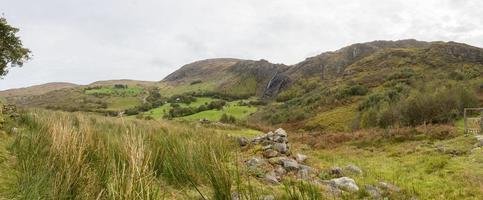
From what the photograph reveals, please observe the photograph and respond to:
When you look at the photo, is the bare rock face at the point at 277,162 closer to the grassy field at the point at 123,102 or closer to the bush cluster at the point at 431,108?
the bush cluster at the point at 431,108

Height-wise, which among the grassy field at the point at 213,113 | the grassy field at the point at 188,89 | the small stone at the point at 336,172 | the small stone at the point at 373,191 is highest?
the grassy field at the point at 188,89

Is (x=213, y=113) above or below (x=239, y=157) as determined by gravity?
below

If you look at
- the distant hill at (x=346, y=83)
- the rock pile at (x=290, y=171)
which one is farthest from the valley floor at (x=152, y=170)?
the distant hill at (x=346, y=83)

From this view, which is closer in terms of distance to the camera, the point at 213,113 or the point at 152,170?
the point at 152,170

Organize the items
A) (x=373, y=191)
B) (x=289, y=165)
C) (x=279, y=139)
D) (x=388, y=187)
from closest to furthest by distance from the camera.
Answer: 1. (x=373, y=191)
2. (x=388, y=187)
3. (x=289, y=165)
4. (x=279, y=139)

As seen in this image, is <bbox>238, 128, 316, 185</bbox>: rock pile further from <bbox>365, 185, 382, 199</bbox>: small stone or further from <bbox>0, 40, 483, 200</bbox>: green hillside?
<bbox>365, 185, 382, 199</bbox>: small stone

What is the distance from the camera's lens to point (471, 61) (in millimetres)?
72125

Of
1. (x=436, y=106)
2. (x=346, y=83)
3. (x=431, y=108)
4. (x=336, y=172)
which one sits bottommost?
(x=336, y=172)

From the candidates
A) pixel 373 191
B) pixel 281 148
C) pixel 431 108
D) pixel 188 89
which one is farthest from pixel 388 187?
pixel 188 89

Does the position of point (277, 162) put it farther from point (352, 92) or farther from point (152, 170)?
point (352, 92)

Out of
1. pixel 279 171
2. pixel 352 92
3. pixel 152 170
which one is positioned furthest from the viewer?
pixel 352 92

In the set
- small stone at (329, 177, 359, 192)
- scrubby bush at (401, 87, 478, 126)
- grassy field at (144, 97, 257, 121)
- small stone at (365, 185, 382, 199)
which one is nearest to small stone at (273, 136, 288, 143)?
small stone at (329, 177, 359, 192)

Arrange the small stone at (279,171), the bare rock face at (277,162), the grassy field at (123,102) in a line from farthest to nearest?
the grassy field at (123,102), the small stone at (279,171), the bare rock face at (277,162)

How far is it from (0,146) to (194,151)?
4.29 m
